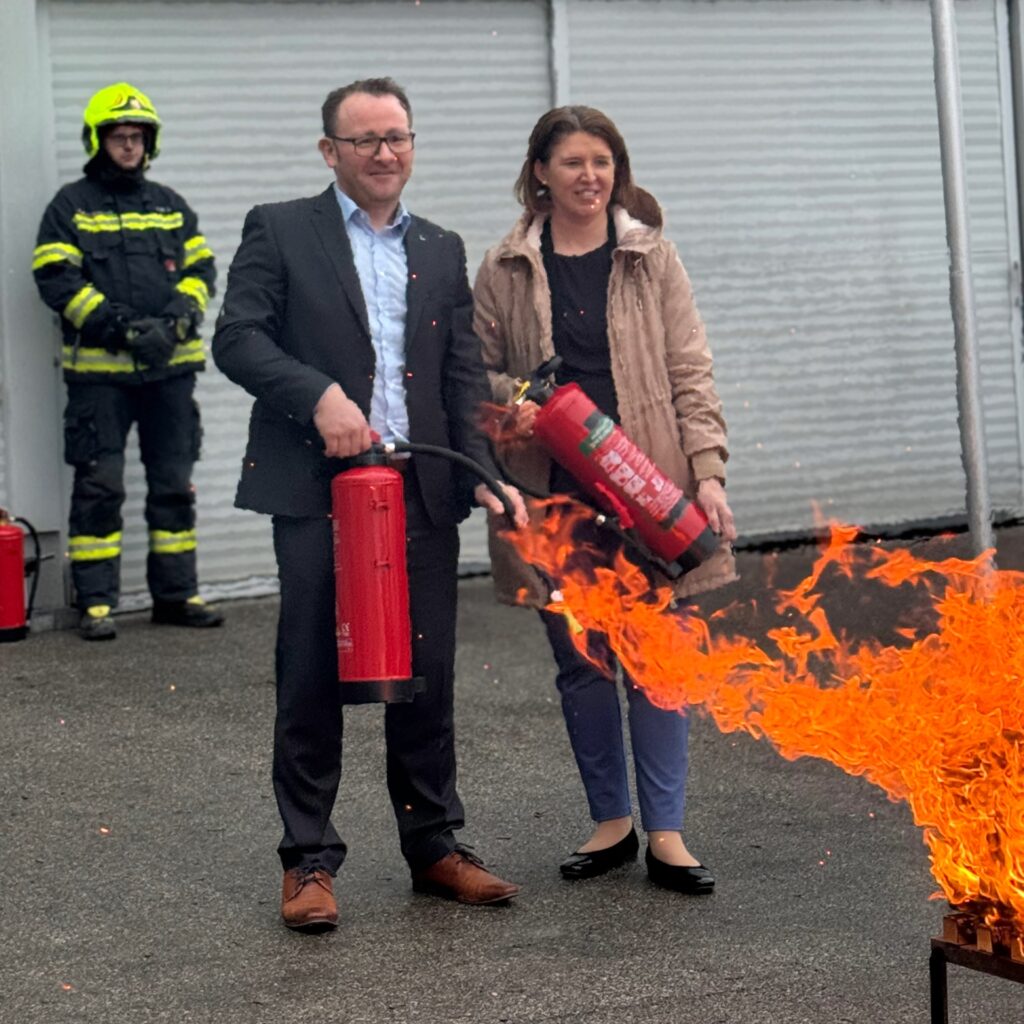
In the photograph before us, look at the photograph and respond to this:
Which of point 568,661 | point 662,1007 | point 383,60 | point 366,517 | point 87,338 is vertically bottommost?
point 662,1007

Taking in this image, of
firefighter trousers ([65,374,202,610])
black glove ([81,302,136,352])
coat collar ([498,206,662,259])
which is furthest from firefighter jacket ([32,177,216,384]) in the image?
coat collar ([498,206,662,259])

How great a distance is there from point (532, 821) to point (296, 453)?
1.68 metres

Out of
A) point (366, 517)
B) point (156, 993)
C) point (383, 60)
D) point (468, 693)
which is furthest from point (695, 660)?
point (383, 60)

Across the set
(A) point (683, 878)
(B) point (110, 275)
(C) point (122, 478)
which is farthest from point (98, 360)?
(A) point (683, 878)

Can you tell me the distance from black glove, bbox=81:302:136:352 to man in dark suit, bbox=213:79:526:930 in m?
3.94

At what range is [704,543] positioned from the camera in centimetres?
563

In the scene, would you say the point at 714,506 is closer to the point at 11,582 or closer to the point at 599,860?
the point at 599,860

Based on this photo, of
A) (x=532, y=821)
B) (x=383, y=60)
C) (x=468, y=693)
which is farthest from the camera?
(x=383, y=60)

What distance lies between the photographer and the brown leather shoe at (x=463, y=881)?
18.0 ft

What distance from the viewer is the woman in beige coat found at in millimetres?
5676

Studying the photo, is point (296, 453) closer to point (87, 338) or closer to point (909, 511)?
point (87, 338)

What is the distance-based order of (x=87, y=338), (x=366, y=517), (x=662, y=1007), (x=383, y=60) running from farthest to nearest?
(x=383, y=60) < (x=87, y=338) < (x=366, y=517) < (x=662, y=1007)

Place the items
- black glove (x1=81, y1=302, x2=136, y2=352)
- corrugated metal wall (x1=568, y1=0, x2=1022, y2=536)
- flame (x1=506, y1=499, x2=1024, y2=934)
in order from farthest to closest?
corrugated metal wall (x1=568, y1=0, x2=1022, y2=536), black glove (x1=81, y1=302, x2=136, y2=352), flame (x1=506, y1=499, x2=1024, y2=934)

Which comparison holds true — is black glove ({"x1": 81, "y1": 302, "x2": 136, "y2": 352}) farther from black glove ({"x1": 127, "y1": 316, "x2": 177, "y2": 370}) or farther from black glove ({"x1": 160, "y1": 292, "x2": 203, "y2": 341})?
black glove ({"x1": 160, "y1": 292, "x2": 203, "y2": 341})
